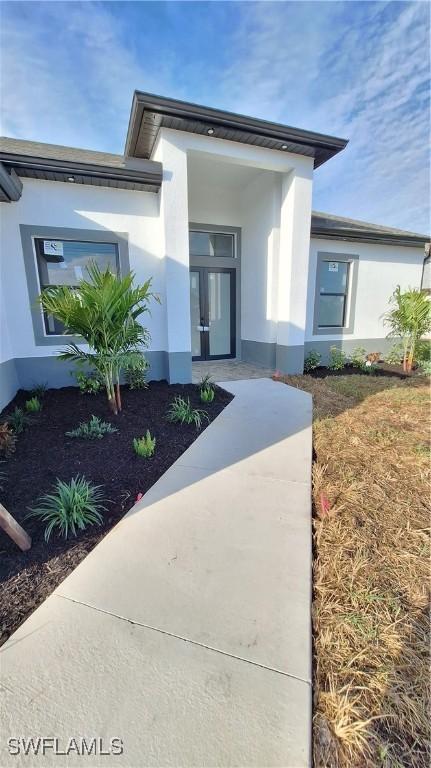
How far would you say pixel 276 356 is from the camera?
23.2 ft

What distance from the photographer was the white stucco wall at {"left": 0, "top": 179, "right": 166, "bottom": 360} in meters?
4.90

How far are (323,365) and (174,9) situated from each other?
7.22 meters

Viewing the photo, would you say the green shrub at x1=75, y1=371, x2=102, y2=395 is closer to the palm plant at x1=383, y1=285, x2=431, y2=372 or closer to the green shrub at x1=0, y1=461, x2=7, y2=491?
the green shrub at x1=0, y1=461, x2=7, y2=491

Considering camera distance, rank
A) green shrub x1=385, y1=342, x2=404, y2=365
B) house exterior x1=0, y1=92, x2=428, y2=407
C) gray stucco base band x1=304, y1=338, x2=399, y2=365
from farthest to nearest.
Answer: green shrub x1=385, y1=342, x2=404, y2=365, gray stucco base band x1=304, y1=338, x2=399, y2=365, house exterior x1=0, y1=92, x2=428, y2=407

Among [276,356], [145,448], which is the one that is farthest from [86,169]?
[276,356]

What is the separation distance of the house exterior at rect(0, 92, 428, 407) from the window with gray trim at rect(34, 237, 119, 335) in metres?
0.02

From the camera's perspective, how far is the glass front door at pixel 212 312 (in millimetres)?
7727

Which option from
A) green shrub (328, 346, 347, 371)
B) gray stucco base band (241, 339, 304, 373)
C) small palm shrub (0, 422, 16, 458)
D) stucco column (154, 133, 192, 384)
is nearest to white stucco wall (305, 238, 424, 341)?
green shrub (328, 346, 347, 371)

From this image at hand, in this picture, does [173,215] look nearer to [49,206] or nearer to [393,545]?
[49,206]

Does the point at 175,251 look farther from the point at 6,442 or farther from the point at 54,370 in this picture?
the point at 6,442

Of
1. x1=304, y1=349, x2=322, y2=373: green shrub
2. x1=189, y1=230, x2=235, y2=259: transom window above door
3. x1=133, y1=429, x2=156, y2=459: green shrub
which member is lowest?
x1=133, y1=429, x2=156, y2=459: green shrub

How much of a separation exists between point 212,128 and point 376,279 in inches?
222

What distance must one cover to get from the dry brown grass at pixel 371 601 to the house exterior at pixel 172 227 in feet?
12.1

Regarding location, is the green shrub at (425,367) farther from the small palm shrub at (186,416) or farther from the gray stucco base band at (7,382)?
the gray stucco base band at (7,382)
